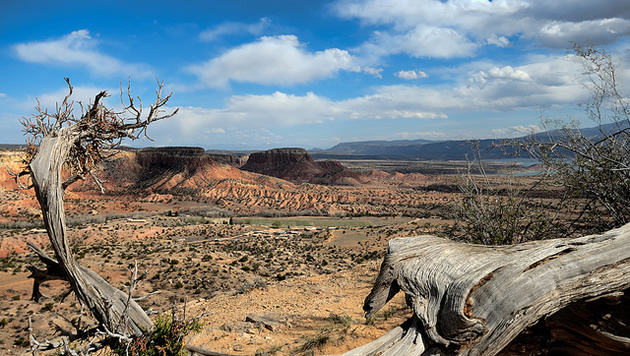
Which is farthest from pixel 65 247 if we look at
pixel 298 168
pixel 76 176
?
pixel 298 168

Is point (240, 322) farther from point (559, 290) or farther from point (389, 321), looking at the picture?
point (559, 290)

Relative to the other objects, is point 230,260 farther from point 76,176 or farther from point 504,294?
point 504,294

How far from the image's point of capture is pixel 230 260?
20.7m

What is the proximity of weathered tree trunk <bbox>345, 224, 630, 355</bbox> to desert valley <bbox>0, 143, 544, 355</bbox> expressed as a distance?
2.19 metres

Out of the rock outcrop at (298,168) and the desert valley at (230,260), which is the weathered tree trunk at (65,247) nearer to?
the desert valley at (230,260)

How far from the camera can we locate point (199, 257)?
20.5 meters

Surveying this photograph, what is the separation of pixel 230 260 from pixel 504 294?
774 inches

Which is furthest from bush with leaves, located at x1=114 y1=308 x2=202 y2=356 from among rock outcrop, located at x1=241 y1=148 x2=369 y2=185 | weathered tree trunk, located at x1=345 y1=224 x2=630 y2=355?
rock outcrop, located at x1=241 y1=148 x2=369 y2=185

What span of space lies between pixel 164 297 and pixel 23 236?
2012 centimetres

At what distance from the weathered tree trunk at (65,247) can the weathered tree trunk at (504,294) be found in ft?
8.38

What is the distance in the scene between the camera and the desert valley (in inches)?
292

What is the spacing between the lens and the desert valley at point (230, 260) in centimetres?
741

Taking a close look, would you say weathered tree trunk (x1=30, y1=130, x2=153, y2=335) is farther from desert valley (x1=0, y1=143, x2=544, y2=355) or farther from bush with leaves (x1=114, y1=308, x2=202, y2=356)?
desert valley (x1=0, y1=143, x2=544, y2=355)

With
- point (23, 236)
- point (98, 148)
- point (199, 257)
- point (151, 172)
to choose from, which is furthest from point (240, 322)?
point (151, 172)
